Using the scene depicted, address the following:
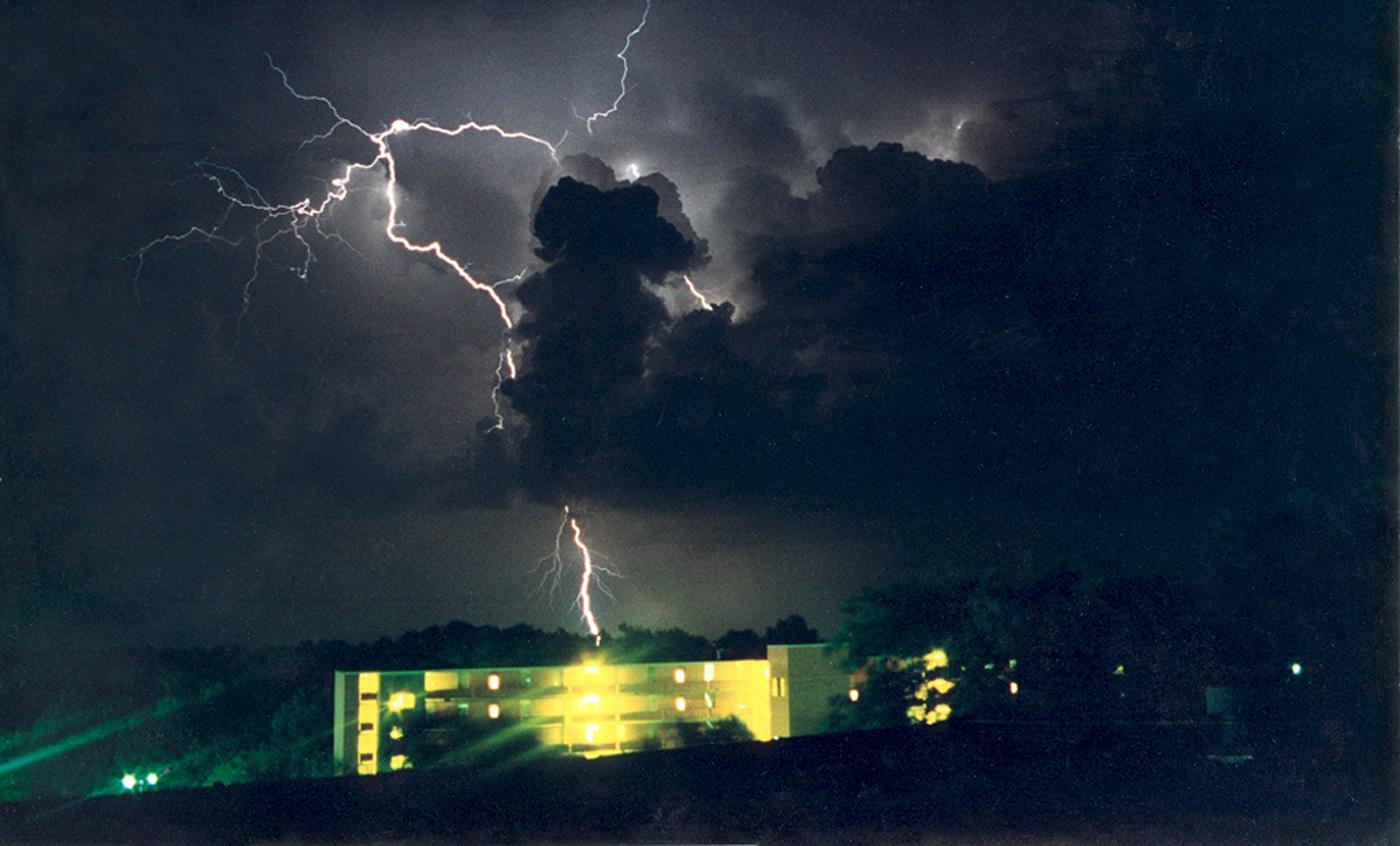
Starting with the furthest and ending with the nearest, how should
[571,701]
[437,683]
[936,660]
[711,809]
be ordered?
1. [571,701]
2. [437,683]
3. [936,660]
4. [711,809]

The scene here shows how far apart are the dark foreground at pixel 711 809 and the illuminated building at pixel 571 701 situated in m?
14.9

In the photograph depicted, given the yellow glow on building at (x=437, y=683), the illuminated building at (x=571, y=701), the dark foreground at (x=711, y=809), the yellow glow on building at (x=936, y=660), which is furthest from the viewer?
the yellow glow on building at (x=437, y=683)

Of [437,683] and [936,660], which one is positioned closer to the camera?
[936,660]

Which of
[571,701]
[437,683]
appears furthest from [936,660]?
[437,683]

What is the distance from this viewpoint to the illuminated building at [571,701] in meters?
20.5

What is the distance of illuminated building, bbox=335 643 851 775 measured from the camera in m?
20.5

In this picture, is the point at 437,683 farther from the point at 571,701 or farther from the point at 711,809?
the point at 711,809

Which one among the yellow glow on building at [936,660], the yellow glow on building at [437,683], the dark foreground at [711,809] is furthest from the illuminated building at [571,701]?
the dark foreground at [711,809]

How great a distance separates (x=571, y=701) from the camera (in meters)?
21.0

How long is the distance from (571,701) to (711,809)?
17.2 m

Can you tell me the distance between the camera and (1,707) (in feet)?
69.6

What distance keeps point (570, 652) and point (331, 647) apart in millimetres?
5924

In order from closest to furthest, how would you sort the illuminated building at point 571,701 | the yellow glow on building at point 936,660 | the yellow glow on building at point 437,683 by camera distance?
1. the yellow glow on building at point 936,660
2. the illuminated building at point 571,701
3. the yellow glow on building at point 437,683

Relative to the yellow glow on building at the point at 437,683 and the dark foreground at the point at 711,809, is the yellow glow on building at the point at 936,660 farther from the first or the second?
the dark foreground at the point at 711,809
